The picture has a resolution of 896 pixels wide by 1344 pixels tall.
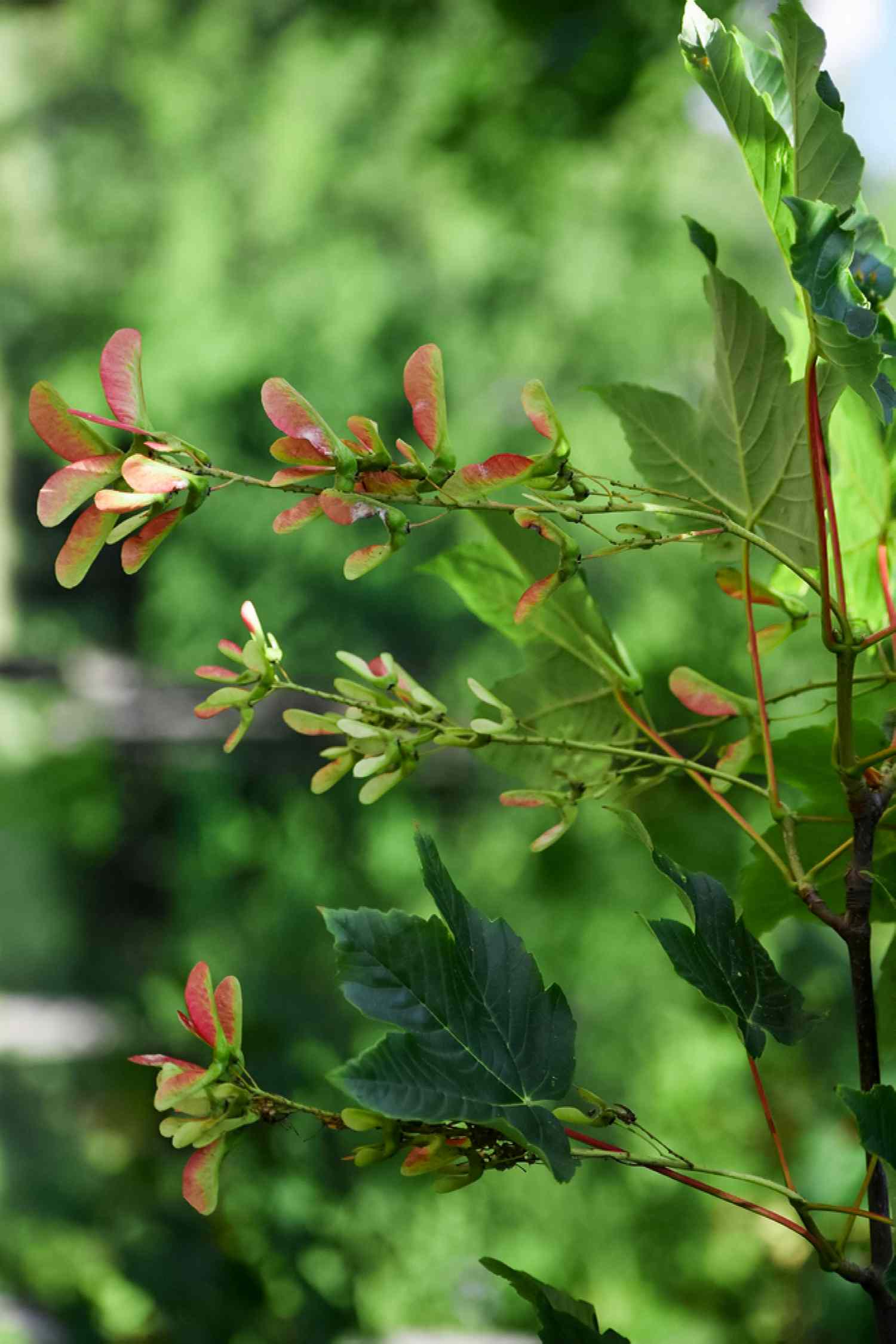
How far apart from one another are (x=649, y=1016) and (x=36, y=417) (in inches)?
71.2

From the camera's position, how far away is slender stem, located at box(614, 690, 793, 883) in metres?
0.20

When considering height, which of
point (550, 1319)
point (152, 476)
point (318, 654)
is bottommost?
point (318, 654)

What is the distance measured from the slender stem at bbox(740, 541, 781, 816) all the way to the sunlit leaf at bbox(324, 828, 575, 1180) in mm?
50

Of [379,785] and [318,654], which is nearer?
[379,785]

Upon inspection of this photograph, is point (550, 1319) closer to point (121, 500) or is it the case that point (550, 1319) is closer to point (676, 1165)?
point (676, 1165)

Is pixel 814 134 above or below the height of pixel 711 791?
above

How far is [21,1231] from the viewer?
1571 mm

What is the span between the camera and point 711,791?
0.70 ft

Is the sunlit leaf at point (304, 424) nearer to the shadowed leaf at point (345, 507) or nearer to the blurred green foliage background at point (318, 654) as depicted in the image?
the shadowed leaf at point (345, 507)

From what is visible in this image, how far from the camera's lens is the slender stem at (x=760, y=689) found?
0.20 metres

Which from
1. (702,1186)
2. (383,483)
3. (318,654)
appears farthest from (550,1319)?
(318,654)

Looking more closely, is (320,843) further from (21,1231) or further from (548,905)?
(21,1231)

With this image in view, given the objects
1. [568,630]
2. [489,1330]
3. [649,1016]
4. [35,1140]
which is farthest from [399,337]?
[568,630]

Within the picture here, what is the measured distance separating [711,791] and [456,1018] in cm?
7
